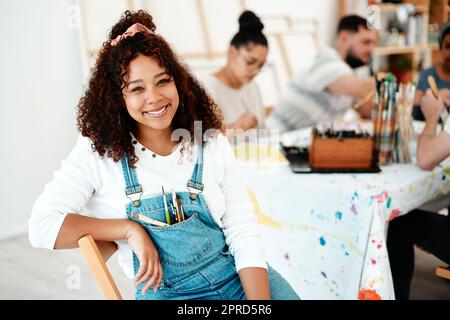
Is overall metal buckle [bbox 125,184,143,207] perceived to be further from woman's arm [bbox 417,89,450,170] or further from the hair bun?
the hair bun

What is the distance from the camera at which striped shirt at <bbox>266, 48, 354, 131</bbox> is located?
2371mm

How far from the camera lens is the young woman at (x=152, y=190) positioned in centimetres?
96

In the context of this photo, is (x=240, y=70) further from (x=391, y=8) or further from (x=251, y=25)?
(x=391, y=8)

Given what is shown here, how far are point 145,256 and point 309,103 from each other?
5.59ft

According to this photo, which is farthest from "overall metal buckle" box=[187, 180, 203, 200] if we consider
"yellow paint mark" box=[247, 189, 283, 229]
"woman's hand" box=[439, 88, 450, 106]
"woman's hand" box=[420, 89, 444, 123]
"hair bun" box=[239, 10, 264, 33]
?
"woman's hand" box=[439, 88, 450, 106]

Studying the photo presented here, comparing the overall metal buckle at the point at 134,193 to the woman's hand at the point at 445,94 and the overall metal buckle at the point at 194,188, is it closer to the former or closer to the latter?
the overall metal buckle at the point at 194,188

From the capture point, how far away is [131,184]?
3.31ft

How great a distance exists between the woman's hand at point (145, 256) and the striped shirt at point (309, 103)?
1.56m

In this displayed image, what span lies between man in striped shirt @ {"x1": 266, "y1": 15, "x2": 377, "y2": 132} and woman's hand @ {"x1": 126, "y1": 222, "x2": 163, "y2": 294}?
5.11 ft

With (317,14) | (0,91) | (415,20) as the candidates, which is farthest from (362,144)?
(415,20)

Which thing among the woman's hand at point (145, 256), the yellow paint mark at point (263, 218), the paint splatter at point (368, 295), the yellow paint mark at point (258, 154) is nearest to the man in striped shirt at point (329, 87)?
the yellow paint mark at point (258, 154)

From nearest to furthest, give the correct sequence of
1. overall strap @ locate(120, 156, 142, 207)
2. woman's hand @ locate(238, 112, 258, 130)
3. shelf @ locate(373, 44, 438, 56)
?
overall strap @ locate(120, 156, 142, 207), woman's hand @ locate(238, 112, 258, 130), shelf @ locate(373, 44, 438, 56)

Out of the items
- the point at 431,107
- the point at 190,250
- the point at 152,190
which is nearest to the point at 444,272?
the point at 431,107

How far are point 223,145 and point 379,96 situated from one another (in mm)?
675
